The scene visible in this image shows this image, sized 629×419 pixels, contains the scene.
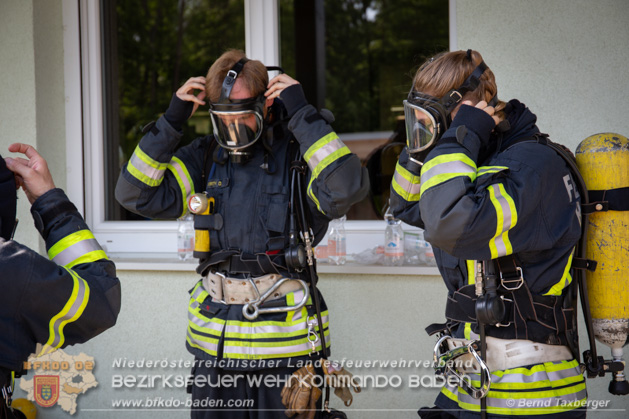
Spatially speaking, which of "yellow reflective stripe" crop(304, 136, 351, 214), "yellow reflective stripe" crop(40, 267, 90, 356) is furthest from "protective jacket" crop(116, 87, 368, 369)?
"yellow reflective stripe" crop(40, 267, 90, 356)

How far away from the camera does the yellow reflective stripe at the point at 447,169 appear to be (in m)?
1.96

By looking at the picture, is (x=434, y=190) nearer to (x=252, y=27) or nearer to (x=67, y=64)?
(x=252, y=27)

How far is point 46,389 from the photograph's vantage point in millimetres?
4340

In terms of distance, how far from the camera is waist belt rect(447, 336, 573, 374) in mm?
2062

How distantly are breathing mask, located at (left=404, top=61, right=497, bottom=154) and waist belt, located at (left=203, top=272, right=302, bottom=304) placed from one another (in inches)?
35.3

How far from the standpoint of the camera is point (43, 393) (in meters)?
4.34

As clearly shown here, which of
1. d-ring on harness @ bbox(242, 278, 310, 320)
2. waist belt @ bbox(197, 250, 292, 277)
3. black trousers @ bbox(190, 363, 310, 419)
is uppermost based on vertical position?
waist belt @ bbox(197, 250, 292, 277)

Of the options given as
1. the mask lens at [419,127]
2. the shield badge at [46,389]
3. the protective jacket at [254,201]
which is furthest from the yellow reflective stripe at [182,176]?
the shield badge at [46,389]

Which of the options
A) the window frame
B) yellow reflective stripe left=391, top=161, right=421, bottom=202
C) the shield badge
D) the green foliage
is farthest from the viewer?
the green foliage

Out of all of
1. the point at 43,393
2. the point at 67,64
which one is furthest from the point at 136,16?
the point at 43,393

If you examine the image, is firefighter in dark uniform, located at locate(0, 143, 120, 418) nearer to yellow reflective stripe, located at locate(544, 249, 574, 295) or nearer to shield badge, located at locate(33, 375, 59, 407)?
yellow reflective stripe, located at locate(544, 249, 574, 295)

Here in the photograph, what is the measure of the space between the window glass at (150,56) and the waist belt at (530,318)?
3.30 meters

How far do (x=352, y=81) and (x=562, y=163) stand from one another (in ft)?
25.2

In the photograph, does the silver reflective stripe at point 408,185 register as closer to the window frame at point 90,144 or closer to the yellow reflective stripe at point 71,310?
the yellow reflective stripe at point 71,310
